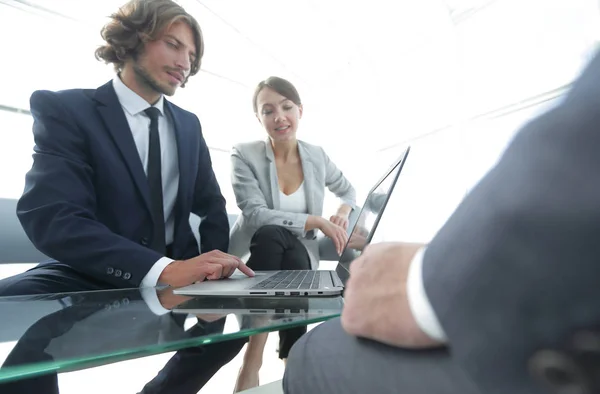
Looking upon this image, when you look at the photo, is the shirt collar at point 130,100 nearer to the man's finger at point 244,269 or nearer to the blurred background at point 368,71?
the blurred background at point 368,71

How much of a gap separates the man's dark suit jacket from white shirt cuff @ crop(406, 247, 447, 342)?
2.31 feet

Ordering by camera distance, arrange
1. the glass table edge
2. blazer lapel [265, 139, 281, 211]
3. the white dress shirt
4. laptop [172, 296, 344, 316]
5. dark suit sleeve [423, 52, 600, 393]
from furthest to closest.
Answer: blazer lapel [265, 139, 281, 211] < the white dress shirt < laptop [172, 296, 344, 316] < the glass table edge < dark suit sleeve [423, 52, 600, 393]

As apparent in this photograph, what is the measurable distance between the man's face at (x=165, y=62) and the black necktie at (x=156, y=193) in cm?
24

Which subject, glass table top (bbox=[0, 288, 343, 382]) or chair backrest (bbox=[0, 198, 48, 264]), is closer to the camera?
glass table top (bbox=[0, 288, 343, 382])

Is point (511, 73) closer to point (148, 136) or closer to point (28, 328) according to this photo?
point (148, 136)

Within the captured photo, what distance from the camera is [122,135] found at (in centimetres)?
98

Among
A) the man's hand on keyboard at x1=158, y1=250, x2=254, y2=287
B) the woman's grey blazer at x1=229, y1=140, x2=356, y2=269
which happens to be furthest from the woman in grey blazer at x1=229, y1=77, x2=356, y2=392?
the man's hand on keyboard at x1=158, y1=250, x2=254, y2=287

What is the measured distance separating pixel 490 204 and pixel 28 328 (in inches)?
20.9

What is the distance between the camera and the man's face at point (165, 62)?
1.16 m

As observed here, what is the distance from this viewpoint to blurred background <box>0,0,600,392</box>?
2758 mm

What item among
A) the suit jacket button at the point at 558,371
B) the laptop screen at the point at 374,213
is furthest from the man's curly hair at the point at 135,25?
the suit jacket button at the point at 558,371

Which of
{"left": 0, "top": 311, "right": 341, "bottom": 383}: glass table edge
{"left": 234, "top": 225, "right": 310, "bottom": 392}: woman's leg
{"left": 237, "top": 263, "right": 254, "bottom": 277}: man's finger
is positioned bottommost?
{"left": 234, "top": 225, "right": 310, "bottom": 392}: woman's leg

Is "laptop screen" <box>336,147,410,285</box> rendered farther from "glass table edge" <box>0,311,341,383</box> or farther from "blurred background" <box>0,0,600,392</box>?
"blurred background" <box>0,0,600,392</box>

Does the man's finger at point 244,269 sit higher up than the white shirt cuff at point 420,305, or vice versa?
the white shirt cuff at point 420,305
